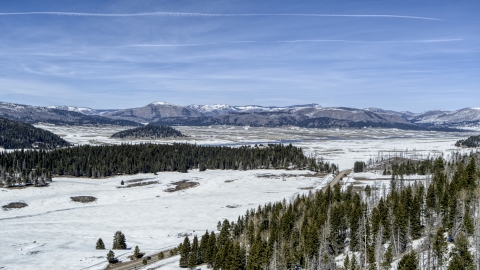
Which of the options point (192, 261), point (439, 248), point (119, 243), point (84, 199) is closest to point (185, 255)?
point (192, 261)

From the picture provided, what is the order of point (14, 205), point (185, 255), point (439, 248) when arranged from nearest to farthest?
point (439, 248) → point (185, 255) → point (14, 205)

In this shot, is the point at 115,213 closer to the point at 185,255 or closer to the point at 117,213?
the point at 117,213

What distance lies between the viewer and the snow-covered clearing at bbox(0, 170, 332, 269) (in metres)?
72.1

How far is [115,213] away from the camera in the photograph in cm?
10650

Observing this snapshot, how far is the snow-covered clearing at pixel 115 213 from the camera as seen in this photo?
72.1 metres

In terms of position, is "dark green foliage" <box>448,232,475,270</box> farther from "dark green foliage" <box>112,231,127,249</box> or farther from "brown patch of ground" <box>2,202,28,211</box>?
"brown patch of ground" <box>2,202,28,211</box>

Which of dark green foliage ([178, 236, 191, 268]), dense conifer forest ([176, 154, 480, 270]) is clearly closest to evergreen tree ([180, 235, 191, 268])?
dark green foliage ([178, 236, 191, 268])

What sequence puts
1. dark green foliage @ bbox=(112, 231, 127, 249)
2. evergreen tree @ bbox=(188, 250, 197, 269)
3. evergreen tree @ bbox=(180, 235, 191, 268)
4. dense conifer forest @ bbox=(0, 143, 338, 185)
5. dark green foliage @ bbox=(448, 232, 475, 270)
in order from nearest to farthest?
dark green foliage @ bbox=(448, 232, 475, 270)
evergreen tree @ bbox=(188, 250, 197, 269)
evergreen tree @ bbox=(180, 235, 191, 268)
dark green foliage @ bbox=(112, 231, 127, 249)
dense conifer forest @ bbox=(0, 143, 338, 185)

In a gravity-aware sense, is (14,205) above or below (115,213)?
above

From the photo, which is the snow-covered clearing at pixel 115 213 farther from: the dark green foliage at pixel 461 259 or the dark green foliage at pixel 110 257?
the dark green foliage at pixel 461 259

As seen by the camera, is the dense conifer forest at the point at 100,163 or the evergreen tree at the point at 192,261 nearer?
the evergreen tree at the point at 192,261

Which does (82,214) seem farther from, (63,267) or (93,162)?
(93,162)

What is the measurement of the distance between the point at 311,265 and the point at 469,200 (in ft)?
108

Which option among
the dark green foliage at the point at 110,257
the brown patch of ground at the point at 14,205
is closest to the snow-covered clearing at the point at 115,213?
the dark green foliage at the point at 110,257
